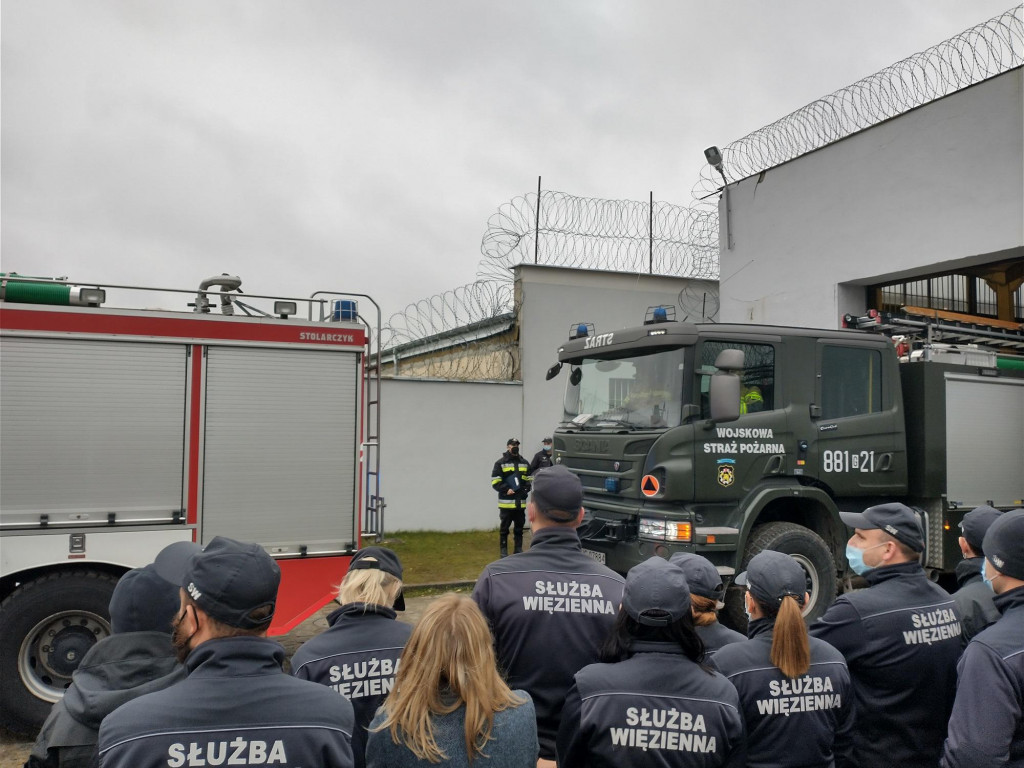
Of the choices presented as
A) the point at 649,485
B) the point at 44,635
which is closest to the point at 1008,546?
the point at 649,485

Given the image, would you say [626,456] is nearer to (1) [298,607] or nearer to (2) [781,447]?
(2) [781,447]

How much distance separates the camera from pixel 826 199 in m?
11.9

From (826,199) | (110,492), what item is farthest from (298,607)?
(826,199)

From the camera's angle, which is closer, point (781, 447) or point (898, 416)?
point (781, 447)

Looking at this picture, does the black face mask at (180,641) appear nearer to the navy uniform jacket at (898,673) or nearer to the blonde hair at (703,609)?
the blonde hair at (703,609)

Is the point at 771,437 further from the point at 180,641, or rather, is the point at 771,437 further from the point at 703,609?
the point at 180,641

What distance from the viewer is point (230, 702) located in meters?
1.70

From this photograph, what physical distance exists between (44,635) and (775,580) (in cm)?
475

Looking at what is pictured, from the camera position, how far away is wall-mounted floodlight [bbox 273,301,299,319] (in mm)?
5746

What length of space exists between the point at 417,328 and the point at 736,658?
1039 cm

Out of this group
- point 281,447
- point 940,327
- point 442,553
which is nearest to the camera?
point 281,447

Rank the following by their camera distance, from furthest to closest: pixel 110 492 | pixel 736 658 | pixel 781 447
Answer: pixel 781 447 < pixel 110 492 < pixel 736 658

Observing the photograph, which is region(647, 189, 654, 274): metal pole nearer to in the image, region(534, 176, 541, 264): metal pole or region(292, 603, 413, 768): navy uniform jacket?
region(534, 176, 541, 264): metal pole

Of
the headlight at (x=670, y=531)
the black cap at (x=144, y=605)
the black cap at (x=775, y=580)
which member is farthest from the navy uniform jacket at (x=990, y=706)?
the headlight at (x=670, y=531)
